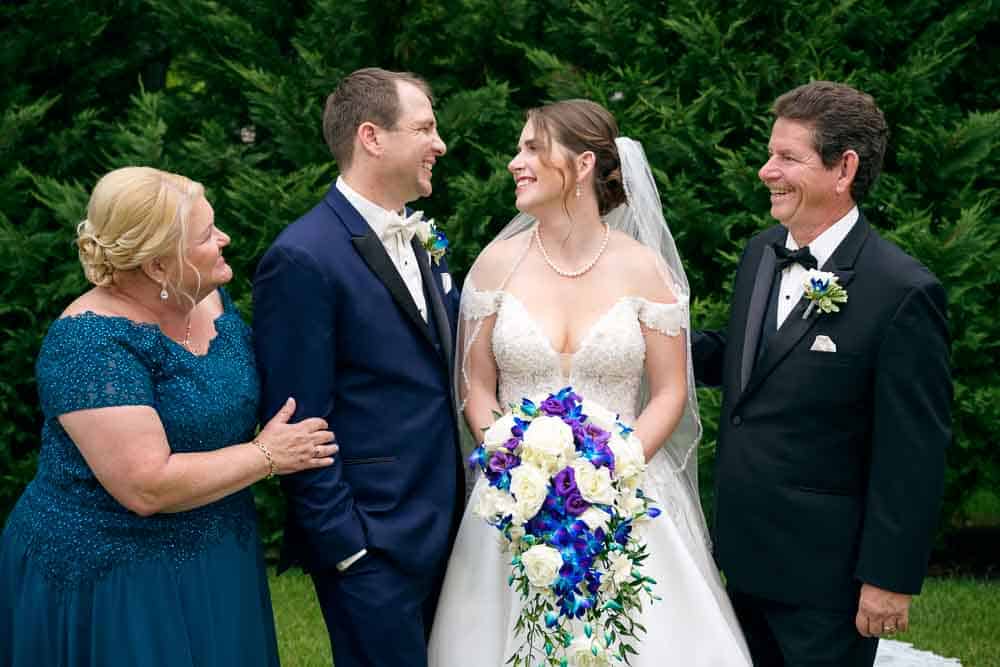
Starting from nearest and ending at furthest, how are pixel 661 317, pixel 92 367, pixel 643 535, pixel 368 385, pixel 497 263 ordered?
pixel 92 367 → pixel 368 385 → pixel 643 535 → pixel 661 317 → pixel 497 263

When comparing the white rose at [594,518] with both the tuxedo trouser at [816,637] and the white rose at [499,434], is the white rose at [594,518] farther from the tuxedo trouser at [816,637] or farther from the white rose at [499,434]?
the tuxedo trouser at [816,637]

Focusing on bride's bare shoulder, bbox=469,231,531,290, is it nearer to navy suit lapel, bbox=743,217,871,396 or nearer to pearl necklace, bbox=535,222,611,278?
pearl necklace, bbox=535,222,611,278

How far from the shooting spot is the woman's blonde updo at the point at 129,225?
3422 millimetres

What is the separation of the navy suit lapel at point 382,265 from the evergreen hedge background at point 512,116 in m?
3.21

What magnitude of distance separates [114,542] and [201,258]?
33.7 inches

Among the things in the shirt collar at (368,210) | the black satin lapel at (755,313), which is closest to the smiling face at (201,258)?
the shirt collar at (368,210)

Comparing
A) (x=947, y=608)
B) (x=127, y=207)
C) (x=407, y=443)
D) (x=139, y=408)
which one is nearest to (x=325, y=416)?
(x=407, y=443)

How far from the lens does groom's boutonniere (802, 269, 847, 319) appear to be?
379 centimetres

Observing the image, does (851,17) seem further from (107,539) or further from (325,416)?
(107,539)

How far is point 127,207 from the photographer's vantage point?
342cm

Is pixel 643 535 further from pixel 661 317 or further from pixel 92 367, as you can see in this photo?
pixel 92 367

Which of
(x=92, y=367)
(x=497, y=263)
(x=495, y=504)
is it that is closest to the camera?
(x=92, y=367)

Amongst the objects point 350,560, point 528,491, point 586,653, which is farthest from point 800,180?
point 350,560

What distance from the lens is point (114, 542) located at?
138 inches
